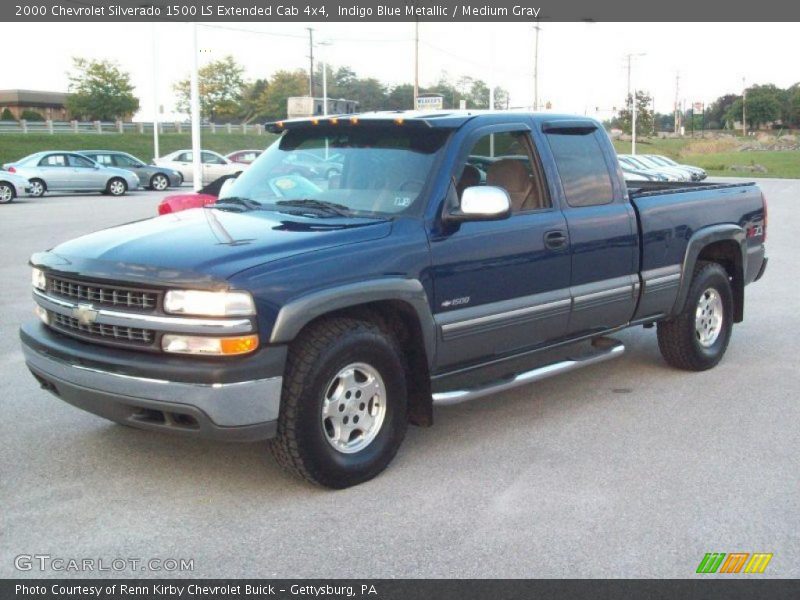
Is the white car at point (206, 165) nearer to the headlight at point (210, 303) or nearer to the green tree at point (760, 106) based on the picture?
the headlight at point (210, 303)

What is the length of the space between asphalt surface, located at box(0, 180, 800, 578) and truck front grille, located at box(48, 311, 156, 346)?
0.80m

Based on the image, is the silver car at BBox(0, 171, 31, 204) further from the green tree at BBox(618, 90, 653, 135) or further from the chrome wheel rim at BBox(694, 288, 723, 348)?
the green tree at BBox(618, 90, 653, 135)

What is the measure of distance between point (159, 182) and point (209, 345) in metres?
33.0

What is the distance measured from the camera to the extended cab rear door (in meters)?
6.07

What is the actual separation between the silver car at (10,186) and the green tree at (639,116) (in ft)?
247

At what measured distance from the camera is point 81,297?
4703mm

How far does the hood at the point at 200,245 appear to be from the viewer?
4.39 meters

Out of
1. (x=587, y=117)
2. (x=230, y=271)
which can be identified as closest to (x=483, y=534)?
(x=230, y=271)

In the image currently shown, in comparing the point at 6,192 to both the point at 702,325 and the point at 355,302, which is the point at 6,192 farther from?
the point at 355,302

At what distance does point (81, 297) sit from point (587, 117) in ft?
12.3

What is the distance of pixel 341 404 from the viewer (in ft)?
15.8

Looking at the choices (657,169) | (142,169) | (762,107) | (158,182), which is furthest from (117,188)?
(762,107)

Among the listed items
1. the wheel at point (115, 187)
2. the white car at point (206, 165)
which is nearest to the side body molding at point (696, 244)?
the wheel at point (115, 187)

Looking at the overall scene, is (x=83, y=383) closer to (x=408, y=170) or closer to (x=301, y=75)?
(x=408, y=170)
